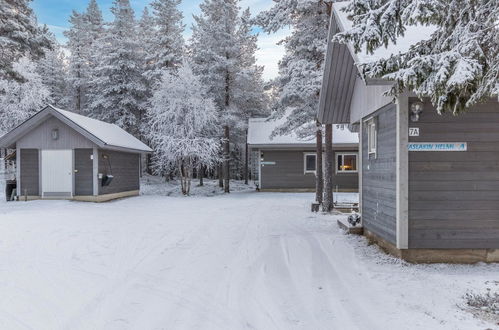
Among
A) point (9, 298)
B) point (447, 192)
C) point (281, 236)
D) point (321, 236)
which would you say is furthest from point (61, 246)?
point (447, 192)

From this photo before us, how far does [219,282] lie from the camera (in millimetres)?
4828

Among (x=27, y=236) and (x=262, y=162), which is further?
(x=262, y=162)

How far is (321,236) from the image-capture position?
7801 millimetres

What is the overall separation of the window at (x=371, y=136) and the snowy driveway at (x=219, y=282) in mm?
1725

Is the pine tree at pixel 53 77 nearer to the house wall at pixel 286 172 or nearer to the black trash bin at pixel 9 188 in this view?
the black trash bin at pixel 9 188

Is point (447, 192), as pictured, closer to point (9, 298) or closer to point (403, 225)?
point (403, 225)

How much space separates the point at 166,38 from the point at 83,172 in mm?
11907

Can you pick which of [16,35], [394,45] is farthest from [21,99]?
[394,45]

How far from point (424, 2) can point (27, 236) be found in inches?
315

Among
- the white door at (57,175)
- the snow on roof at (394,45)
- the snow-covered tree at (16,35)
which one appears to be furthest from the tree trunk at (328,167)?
the snow-covered tree at (16,35)

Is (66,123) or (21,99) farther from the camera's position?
(21,99)

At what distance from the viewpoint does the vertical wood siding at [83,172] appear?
15398 millimetres

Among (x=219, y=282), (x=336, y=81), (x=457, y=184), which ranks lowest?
(x=219, y=282)

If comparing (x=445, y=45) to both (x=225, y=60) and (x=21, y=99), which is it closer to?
(x=225, y=60)
